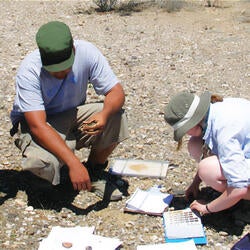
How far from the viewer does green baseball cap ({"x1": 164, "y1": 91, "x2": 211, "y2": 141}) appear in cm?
306

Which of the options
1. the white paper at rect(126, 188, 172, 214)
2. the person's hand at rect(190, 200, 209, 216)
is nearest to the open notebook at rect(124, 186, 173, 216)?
the white paper at rect(126, 188, 172, 214)

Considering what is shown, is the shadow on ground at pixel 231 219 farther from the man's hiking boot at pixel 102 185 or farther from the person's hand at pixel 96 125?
the person's hand at pixel 96 125

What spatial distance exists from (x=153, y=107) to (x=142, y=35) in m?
2.77

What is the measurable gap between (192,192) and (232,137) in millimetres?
821

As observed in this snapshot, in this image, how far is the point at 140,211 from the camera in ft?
11.9

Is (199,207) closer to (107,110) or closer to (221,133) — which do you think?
(221,133)

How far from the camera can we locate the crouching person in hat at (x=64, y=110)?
335 centimetres

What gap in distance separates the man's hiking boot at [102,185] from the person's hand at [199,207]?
583 millimetres

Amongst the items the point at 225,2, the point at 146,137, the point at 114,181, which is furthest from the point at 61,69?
the point at 225,2

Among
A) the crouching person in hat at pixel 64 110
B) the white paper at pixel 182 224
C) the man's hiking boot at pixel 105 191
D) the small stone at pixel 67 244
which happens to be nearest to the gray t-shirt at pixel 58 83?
the crouching person in hat at pixel 64 110

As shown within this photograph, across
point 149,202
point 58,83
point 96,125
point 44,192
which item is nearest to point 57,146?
point 96,125

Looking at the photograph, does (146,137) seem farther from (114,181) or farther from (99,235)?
(99,235)

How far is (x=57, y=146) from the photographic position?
3367 millimetres

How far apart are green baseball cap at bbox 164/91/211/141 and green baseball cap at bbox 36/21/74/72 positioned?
76 cm
